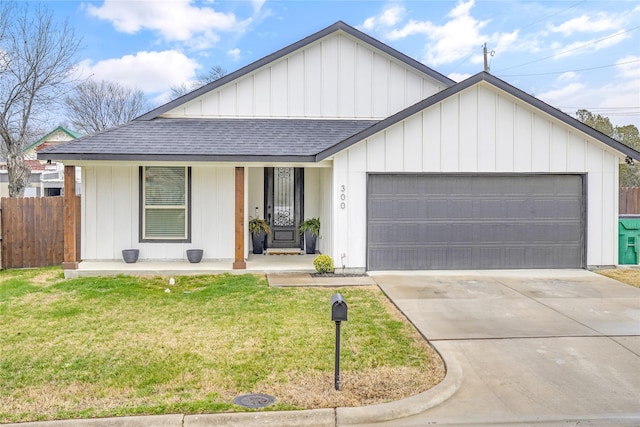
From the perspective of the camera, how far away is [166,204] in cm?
1220

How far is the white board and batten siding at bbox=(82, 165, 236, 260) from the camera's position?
1205 centimetres

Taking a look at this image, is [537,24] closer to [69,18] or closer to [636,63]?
[636,63]

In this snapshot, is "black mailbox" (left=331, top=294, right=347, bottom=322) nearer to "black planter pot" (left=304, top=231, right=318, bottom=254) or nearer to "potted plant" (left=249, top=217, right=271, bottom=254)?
"potted plant" (left=249, top=217, right=271, bottom=254)

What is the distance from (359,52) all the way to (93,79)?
104 ft

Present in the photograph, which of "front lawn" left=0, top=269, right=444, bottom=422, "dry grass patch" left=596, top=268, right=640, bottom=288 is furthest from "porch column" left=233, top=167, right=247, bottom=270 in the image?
"dry grass patch" left=596, top=268, right=640, bottom=288

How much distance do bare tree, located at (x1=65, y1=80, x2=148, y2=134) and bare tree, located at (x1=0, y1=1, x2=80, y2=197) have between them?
54.0ft

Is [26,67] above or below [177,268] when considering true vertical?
above

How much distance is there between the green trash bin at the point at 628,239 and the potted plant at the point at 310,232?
6.74 m

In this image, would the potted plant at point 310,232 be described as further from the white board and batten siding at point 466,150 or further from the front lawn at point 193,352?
the front lawn at point 193,352

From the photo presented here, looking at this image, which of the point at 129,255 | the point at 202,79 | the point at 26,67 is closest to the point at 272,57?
the point at 129,255

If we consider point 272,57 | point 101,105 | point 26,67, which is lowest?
point 272,57

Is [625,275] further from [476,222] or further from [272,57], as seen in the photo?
[272,57]

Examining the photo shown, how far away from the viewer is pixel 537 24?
26500mm

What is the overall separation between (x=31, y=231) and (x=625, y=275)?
13.1 metres
